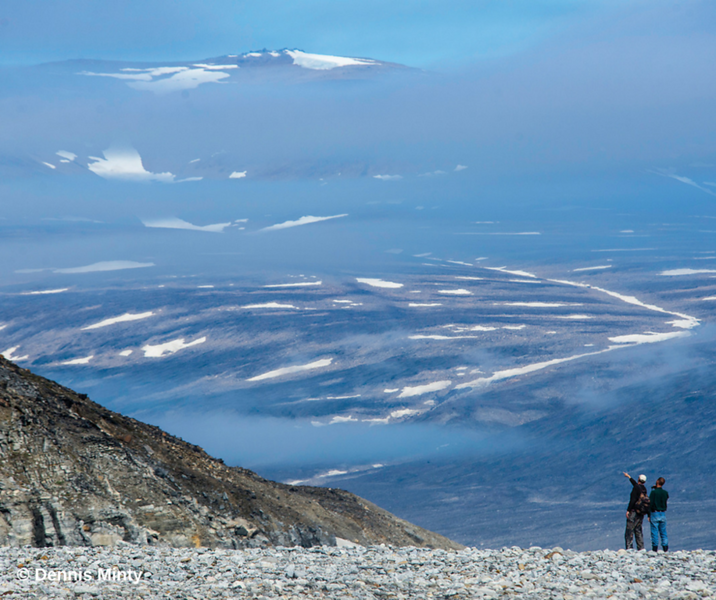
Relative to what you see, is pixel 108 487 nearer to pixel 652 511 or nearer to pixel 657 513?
pixel 652 511

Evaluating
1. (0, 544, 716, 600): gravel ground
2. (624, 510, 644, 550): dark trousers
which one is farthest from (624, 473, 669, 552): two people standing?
(0, 544, 716, 600): gravel ground

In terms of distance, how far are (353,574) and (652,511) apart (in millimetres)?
7937

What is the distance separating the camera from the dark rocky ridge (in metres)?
18.9

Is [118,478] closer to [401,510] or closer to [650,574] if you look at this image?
[650,574]

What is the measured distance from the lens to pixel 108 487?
20484 mm

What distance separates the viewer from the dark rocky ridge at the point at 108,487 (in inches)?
745

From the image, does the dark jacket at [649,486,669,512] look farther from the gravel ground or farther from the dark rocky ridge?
the dark rocky ridge

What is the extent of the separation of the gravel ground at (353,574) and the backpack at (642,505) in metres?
2.29

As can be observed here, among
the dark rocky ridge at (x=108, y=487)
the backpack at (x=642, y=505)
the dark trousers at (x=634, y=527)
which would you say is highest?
the dark rocky ridge at (x=108, y=487)

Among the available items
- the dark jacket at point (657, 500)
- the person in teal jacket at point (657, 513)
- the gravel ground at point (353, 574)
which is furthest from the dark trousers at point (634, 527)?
the gravel ground at point (353, 574)

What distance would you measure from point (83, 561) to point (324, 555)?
4.69 meters

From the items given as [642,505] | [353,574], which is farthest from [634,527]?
[353,574]

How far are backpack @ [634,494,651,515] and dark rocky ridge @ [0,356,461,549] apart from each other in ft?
36.9

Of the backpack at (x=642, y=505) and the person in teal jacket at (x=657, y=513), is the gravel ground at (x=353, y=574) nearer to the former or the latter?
the person in teal jacket at (x=657, y=513)
